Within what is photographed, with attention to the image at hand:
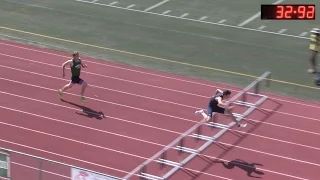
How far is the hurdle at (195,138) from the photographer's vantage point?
52.2ft

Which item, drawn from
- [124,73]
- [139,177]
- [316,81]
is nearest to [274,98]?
[316,81]

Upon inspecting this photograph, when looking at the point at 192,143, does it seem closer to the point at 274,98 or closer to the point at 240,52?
the point at 274,98

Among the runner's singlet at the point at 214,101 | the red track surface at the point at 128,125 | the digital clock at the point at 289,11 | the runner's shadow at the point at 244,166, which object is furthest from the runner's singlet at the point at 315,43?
the runner's shadow at the point at 244,166

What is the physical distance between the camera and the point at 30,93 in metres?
21.0

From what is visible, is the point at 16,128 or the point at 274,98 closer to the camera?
the point at 16,128

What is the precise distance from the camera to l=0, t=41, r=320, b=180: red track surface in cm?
1694

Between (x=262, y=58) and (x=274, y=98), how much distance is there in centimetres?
328

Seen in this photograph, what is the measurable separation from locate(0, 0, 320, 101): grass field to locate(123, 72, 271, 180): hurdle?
1378 mm

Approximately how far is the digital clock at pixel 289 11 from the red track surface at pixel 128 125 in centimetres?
309

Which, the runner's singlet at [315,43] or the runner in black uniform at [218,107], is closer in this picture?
the runner in black uniform at [218,107]

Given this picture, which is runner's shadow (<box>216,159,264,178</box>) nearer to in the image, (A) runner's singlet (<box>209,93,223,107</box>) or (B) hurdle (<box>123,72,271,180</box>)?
(B) hurdle (<box>123,72,271,180</box>)

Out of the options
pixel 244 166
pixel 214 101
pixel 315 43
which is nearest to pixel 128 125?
pixel 214 101

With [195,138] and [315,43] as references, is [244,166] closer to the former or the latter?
[195,138]

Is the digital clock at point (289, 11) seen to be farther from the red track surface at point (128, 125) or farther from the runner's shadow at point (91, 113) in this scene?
the runner's shadow at point (91, 113)
